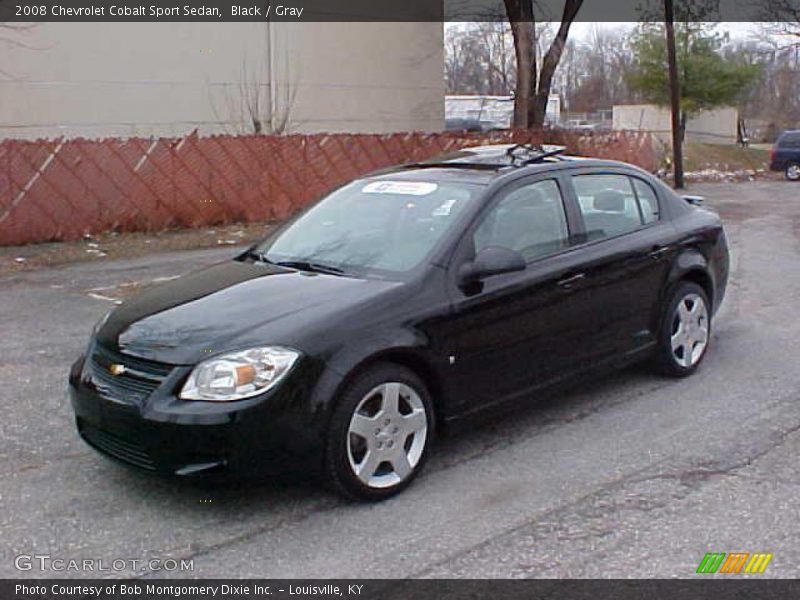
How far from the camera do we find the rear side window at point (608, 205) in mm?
5516

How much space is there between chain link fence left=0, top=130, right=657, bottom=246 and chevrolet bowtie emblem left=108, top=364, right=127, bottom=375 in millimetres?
8880

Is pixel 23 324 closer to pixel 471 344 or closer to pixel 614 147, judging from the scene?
pixel 471 344

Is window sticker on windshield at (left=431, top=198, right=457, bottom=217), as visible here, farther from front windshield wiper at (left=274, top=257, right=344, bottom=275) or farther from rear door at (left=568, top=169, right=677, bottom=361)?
rear door at (left=568, top=169, right=677, bottom=361)

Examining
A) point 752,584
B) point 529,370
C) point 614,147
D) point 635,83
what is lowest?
point 752,584

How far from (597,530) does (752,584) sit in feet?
2.24

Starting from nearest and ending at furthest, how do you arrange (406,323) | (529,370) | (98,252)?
1. (406,323)
2. (529,370)
3. (98,252)


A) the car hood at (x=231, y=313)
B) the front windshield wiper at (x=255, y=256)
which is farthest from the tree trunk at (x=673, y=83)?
the car hood at (x=231, y=313)

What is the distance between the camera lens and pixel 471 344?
4.59 meters

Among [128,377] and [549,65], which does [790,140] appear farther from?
[128,377]

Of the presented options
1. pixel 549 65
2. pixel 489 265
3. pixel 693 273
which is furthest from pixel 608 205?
pixel 549 65

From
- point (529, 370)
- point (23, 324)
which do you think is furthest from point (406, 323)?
point (23, 324)

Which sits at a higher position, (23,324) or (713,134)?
(713,134)

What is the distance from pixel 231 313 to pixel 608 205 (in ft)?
8.92

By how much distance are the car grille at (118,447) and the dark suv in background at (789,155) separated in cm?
2819
